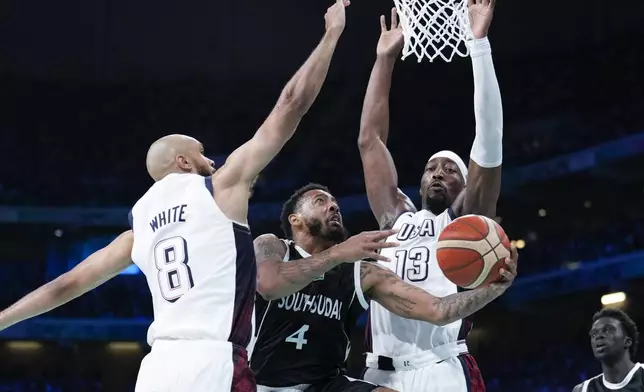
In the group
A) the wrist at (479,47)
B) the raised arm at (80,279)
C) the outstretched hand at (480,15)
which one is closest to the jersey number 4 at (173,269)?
the raised arm at (80,279)

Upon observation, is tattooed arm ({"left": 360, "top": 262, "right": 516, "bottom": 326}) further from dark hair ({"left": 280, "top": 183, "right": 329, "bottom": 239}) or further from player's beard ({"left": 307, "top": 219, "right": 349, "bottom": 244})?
dark hair ({"left": 280, "top": 183, "right": 329, "bottom": 239})

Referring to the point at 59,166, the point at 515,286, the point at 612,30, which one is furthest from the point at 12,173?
the point at 612,30

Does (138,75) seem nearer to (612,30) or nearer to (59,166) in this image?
(59,166)

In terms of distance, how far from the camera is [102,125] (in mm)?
20203

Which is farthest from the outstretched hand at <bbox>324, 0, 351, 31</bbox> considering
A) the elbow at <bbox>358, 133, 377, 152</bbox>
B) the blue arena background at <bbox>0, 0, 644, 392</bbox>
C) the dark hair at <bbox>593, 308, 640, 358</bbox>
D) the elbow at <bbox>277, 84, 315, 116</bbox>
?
the blue arena background at <bbox>0, 0, 644, 392</bbox>

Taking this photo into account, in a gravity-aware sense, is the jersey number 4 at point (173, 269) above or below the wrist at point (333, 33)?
below

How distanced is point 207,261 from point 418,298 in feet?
4.26

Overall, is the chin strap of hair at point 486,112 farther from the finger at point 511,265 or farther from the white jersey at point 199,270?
the white jersey at point 199,270

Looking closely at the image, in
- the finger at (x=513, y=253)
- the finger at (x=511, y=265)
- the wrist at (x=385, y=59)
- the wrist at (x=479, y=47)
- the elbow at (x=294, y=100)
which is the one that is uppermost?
the wrist at (x=385, y=59)

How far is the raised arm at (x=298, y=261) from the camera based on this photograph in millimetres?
4191

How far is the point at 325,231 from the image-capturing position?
5141 mm

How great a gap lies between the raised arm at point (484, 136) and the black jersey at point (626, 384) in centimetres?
280

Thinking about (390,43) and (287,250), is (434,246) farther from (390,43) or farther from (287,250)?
(390,43)

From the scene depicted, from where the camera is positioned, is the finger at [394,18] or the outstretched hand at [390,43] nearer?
the outstretched hand at [390,43]
